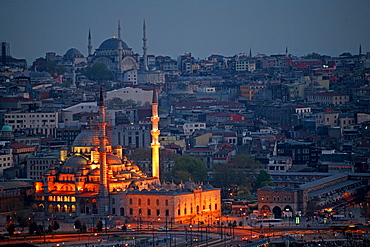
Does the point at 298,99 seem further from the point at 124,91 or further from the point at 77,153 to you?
the point at 77,153

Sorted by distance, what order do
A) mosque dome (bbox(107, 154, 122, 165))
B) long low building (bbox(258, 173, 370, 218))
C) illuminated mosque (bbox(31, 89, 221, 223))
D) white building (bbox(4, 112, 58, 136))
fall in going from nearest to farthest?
illuminated mosque (bbox(31, 89, 221, 223)) → long low building (bbox(258, 173, 370, 218)) → mosque dome (bbox(107, 154, 122, 165)) → white building (bbox(4, 112, 58, 136))

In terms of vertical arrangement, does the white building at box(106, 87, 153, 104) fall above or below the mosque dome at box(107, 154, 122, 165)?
above

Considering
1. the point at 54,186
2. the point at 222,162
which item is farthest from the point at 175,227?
the point at 222,162

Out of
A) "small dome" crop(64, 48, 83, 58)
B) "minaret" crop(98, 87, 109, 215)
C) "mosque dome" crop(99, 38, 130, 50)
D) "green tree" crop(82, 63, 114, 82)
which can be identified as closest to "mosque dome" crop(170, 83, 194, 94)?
"green tree" crop(82, 63, 114, 82)

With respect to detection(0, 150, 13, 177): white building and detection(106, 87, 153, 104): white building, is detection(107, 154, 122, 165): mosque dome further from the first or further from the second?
detection(106, 87, 153, 104): white building

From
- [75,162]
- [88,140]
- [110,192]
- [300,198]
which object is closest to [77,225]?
[110,192]

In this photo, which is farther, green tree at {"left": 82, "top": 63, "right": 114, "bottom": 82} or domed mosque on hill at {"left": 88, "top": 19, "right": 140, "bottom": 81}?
domed mosque on hill at {"left": 88, "top": 19, "right": 140, "bottom": 81}

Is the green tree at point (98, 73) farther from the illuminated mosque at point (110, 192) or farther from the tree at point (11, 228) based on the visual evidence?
the tree at point (11, 228)
